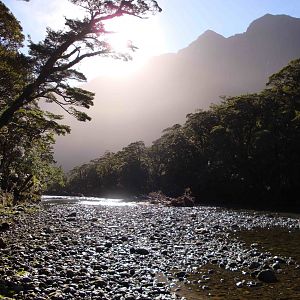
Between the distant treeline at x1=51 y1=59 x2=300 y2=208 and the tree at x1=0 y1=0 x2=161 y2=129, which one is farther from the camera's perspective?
the distant treeline at x1=51 y1=59 x2=300 y2=208

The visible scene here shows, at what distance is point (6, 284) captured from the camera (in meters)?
10.3

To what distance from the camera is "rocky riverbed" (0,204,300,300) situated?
10703 mm

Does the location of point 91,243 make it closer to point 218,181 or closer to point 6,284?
point 6,284

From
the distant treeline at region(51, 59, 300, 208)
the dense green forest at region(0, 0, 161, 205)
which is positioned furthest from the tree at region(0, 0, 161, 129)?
the distant treeline at region(51, 59, 300, 208)

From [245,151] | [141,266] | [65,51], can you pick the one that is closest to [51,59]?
[65,51]

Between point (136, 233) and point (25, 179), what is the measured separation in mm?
23442

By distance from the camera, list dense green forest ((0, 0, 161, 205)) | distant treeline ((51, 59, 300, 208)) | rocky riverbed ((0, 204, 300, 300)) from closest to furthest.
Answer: rocky riverbed ((0, 204, 300, 300)), dense green forest ((0, 0, 161, 205)), distant treeline ((51, 59, 300, 208))

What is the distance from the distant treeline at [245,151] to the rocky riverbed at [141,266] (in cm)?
3592

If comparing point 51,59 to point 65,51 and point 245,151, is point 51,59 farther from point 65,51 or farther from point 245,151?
point 245,151

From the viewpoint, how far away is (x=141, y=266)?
1370 centimetres

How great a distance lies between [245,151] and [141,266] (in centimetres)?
5447

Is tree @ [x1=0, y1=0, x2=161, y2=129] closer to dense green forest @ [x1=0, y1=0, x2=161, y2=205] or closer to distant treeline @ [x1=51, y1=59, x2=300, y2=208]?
dense green forest @ [x1=0, y1=0, x2=161, y2=205]

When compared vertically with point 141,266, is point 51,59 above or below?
above

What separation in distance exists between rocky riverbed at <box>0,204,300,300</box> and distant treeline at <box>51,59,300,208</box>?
35922 millimetres
